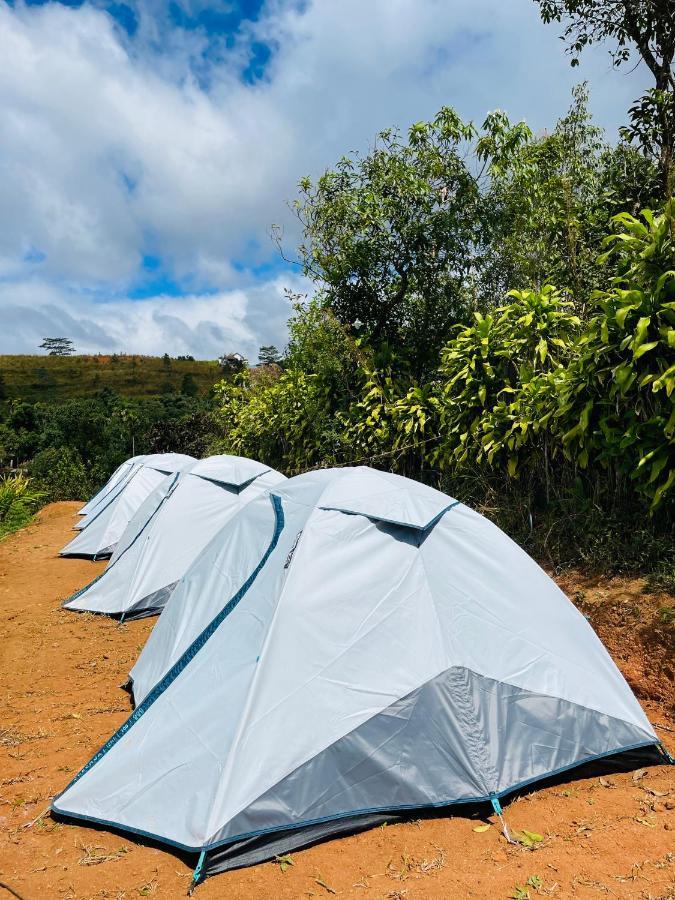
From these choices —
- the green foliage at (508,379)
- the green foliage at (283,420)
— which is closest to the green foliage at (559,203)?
the green foliage at (508,379)

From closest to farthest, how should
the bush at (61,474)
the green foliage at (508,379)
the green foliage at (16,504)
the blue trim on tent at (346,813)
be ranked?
the blue trim on tent at (346,813) → the green foliage at (508,379) → the green foliage at (16,504) → the bush at (61,474)

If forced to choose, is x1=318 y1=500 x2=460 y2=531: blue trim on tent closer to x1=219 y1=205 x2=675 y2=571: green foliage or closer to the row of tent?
the row of tent

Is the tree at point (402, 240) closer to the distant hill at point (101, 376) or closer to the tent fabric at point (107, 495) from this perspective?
the tent fabric at point (107, 495)

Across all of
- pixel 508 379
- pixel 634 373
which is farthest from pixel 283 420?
pixel 634 373

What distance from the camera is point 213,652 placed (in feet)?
11.0

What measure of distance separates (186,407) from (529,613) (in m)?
27.2

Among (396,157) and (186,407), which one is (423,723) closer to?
(396,157)

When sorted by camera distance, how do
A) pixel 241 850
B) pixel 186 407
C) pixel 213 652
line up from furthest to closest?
pixel 186 407, pixel 213 652, pixel 241 850

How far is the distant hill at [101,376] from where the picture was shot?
4591cm

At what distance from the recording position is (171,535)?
6.32 meters

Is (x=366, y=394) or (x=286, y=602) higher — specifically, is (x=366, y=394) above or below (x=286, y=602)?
above

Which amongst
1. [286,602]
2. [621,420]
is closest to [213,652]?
[286,602]

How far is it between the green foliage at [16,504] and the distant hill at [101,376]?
25122mm

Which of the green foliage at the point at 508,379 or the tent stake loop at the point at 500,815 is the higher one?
the green foliage at the point at 508,379
